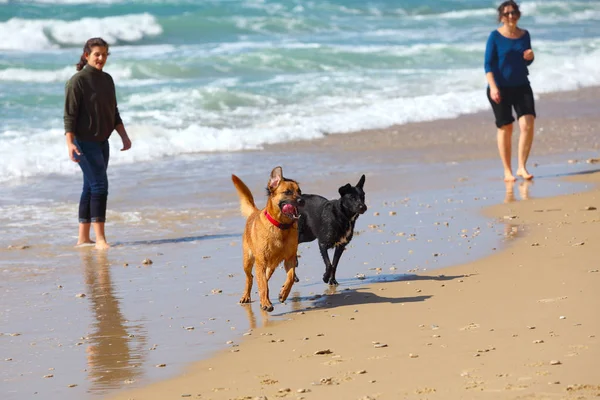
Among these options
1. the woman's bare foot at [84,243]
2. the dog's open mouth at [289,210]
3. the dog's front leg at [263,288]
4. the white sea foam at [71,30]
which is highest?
the white sea foam at [71,30]

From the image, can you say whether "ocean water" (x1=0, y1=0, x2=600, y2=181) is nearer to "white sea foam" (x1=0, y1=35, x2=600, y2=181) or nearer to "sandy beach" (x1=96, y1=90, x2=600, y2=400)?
"white sea foam" (x1=0, y1=35, x2=600, y2=181)

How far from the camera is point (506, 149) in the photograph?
10875 mm

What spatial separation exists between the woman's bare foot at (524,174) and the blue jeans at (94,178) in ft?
14.3

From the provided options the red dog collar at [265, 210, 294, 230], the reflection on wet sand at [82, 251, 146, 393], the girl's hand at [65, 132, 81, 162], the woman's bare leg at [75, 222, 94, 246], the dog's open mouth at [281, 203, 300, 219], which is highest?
the girl's hand at [65, 132, 81, 162]

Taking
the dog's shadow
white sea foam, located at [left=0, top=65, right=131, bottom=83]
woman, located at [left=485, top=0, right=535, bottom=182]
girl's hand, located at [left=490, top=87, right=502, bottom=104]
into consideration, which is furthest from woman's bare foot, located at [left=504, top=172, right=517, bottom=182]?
white sea foam, located at [left=0, top=65, right=131, bottom=83]

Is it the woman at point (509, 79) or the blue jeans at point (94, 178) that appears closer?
the blue jeans at point (94, 178)

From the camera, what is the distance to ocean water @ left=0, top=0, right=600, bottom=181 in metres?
15.6

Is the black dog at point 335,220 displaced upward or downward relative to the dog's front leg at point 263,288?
upward

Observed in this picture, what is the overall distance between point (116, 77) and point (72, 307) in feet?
56.7

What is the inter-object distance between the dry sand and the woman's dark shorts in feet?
12.3

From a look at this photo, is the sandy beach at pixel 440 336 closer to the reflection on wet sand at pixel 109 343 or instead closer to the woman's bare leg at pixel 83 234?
the reflection on wet sand at pixel 109 343

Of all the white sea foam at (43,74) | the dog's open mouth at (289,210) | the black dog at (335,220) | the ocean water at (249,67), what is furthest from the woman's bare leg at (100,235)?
the white sea foam at (43,74)

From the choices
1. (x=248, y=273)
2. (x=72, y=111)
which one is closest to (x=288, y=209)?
(x=248, y=273)

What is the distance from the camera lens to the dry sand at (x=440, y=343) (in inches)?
179
